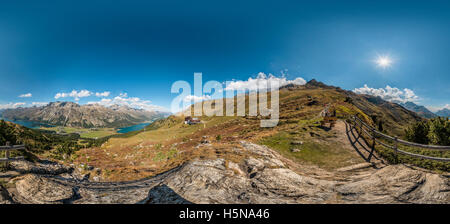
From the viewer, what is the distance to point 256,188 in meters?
7.82

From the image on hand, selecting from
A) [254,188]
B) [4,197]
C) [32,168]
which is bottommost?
[254,188]

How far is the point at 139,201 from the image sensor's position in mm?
7086

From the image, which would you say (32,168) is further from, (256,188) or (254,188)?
(256,188)

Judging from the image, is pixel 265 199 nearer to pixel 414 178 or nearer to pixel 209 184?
pixel 209 184

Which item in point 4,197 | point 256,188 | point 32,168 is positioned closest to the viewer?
point 4,197

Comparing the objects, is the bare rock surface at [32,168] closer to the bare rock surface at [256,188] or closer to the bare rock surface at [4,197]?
the bare rock surface at [256,188]

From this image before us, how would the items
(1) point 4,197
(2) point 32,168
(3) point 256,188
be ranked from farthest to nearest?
1. (2) point 32,168
2. (3) point 256,188
3. (1) point 4,197

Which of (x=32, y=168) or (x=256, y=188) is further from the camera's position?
(x=32, y=168)

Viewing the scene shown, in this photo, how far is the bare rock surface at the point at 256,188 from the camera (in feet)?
20.6

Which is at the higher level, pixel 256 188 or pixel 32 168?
pixel 32 168

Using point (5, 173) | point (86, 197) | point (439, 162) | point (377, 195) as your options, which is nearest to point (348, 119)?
point (439, 162)

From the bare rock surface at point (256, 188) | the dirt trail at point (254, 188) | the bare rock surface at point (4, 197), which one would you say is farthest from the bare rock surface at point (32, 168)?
the bare rock surface at point (4, 197)

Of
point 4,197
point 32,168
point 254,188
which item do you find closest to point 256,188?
point 254,188
